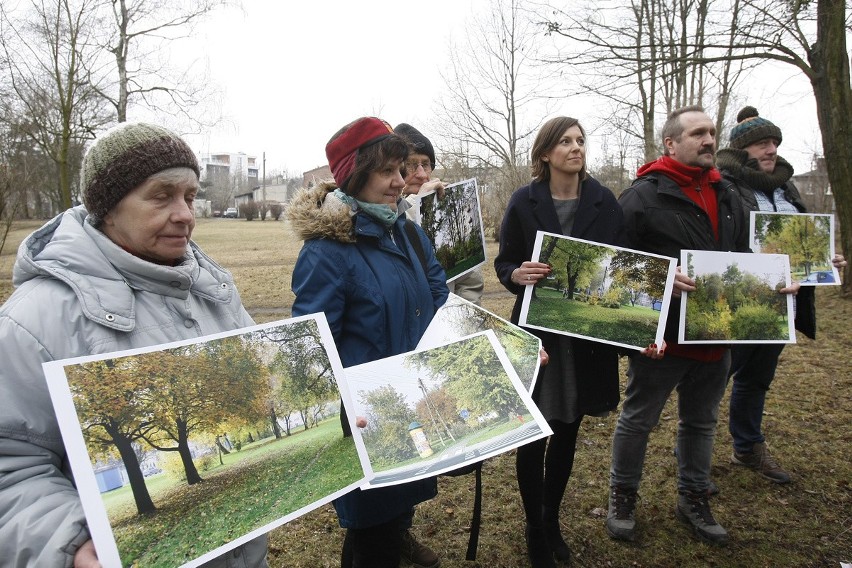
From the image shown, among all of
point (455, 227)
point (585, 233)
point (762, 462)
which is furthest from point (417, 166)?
point (762, 462)

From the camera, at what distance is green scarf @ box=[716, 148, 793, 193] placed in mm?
3809

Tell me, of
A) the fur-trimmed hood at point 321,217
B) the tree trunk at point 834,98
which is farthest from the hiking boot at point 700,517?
the tree trunk at point 834,98

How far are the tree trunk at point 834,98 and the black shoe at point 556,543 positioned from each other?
8032 mm

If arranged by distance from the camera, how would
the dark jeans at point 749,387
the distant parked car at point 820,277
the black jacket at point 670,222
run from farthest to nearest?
the dark jeans at point 749,387 < the distant parked car at point 820,277 < the black jacket at point 670,222

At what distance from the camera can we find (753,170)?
3822 millimetres

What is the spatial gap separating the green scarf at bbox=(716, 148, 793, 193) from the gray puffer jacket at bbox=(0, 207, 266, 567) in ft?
12.2

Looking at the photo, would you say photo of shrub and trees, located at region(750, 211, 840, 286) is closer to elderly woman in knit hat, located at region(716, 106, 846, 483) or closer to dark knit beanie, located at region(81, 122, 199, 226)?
elderly woman in knit hat, located at region(716, 106, 846, 483)

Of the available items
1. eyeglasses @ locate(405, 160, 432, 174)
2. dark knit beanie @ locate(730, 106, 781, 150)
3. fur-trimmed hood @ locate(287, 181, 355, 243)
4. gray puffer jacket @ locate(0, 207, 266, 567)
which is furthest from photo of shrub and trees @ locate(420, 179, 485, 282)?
dark knit beanie @ locate(730, 106, 781, 150)

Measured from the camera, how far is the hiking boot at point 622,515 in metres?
3.20

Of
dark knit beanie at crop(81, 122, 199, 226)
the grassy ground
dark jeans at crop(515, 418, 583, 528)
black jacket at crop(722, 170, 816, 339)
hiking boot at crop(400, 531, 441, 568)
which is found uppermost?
dark knit beanie at crop(81, 122, 199, 226)

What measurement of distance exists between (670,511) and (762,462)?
3.15 ft

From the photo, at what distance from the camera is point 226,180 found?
86312mm

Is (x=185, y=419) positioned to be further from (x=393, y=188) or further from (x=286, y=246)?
(x=286, y=246)

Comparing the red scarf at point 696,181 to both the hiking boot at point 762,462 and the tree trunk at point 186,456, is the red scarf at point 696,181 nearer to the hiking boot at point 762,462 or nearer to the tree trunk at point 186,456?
the hiking boot at point 762,462
